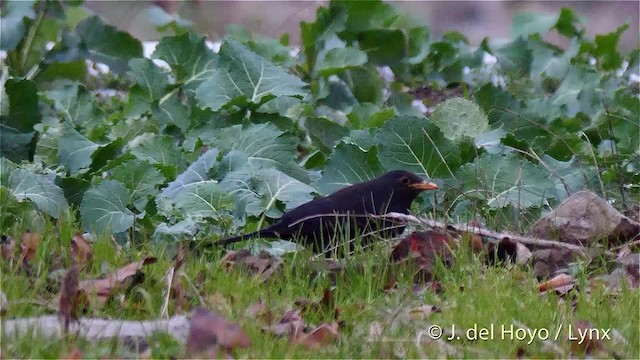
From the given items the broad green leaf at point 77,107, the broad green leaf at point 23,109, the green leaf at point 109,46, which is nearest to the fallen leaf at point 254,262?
the broad green leaf at point 23,109

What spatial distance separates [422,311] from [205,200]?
1816 millimetres

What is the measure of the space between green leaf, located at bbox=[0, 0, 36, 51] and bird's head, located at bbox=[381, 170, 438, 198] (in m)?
2.64

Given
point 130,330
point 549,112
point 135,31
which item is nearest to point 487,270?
point 130,330

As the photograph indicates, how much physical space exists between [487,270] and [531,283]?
183 mm

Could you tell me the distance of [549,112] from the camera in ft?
21.1

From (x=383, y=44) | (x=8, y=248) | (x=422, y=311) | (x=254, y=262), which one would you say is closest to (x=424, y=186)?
(x=254, y=262)

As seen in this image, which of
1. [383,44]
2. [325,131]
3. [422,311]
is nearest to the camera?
[422,311]

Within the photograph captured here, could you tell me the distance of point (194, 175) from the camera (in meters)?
5.47

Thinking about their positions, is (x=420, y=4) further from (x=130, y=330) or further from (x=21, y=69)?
(x=130, y=330)

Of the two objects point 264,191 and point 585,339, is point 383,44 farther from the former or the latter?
point 585,339

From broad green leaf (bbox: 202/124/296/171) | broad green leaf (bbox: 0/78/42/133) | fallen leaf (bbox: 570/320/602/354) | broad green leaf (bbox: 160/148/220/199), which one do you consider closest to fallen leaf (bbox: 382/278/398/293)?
fallen leaf (bbox: 570/320/602/354)

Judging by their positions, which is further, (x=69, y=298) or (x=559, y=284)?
(x=559, y=284)

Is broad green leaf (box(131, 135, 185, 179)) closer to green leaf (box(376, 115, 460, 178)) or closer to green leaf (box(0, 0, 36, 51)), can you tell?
green leaf (box(376, 115, 460, 178))

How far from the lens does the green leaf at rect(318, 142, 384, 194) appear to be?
Result: 5691 millimetres
